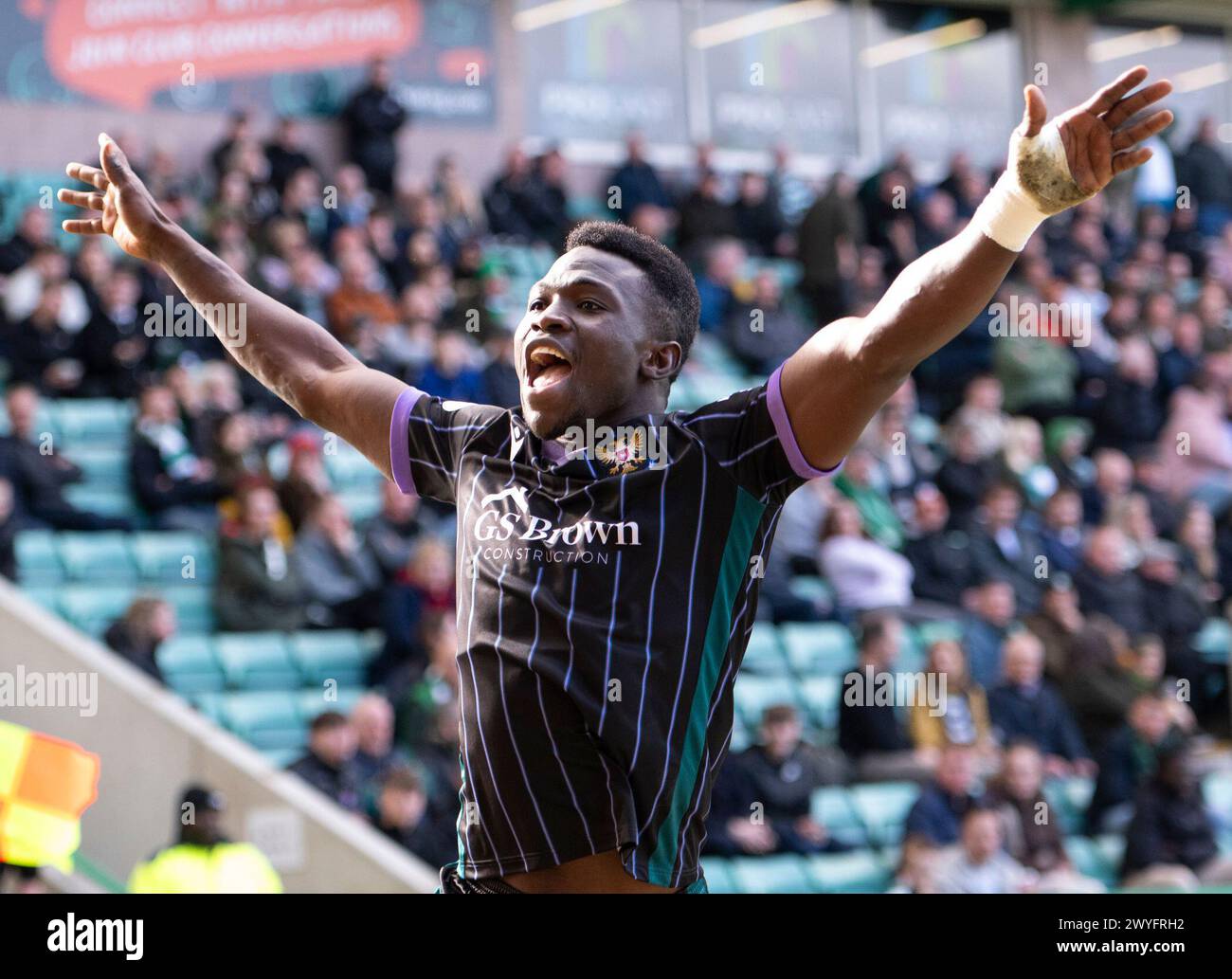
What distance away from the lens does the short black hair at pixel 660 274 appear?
3.27 meters

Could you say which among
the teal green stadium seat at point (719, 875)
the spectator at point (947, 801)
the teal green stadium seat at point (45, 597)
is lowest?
the teal green stadium seat at point (719, 875)

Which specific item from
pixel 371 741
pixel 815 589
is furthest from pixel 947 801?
pixel 371 741

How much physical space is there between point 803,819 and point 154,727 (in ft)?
10.1

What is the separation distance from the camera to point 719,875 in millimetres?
7875

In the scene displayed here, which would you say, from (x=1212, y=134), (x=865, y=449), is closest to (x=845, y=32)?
(x=1212, y=134)

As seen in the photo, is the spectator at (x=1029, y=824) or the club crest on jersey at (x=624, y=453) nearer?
the club crest on jersey at (x=624, y=453)

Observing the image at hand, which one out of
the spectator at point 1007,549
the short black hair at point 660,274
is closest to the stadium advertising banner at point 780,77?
the spectator at point 1007,549

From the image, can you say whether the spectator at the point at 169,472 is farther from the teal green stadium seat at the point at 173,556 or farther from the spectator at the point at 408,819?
the spectator at the point at 408,819

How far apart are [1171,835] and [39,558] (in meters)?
5.88

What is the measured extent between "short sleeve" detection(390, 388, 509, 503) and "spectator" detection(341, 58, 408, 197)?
29.2 ft

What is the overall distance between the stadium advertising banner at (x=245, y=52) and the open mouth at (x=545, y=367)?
9.86 m

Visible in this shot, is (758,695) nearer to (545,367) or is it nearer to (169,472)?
(169,472)

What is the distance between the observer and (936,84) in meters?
16.1
